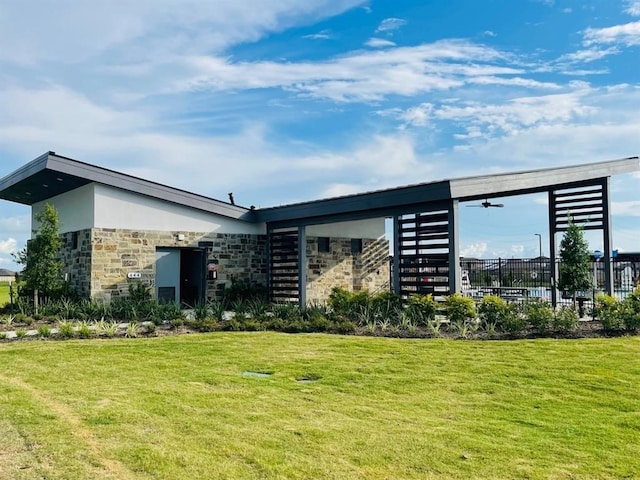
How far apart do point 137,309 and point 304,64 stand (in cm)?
683

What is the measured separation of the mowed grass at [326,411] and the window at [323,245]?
355 inches

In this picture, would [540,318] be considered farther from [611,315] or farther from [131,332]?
[131,332]

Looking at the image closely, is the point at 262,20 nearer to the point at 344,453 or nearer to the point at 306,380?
the point at 306,380

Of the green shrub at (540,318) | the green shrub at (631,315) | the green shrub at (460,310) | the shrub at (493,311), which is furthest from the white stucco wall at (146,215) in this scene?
the green shrub at (631,315)

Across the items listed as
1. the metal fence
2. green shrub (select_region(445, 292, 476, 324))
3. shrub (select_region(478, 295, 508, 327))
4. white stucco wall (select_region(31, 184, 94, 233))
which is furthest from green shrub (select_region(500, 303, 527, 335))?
white stucco wall (select_region(31, 184, 94, 233))

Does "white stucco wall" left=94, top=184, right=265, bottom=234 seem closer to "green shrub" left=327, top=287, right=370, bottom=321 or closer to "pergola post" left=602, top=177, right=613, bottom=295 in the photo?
"green shrub" left=327, top=287, right=370, bottom=321

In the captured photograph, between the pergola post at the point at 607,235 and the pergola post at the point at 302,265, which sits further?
the pergola post at the point at 302,265

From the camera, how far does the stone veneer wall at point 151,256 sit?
49.3 ft

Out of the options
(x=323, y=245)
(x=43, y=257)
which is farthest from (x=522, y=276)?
(x=43, y=257)

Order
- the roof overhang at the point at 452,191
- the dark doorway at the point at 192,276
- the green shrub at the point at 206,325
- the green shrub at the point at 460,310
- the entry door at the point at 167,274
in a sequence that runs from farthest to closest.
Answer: the dark doorway at the point at 192,276 → the entry door at the point at 167,274 → the roof overhang at the point at 452,191 → the green shrub at the point at 206,325 → the green shrub at the point at 460,310

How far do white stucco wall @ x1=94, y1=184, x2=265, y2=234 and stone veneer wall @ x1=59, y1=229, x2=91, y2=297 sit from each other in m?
0.73

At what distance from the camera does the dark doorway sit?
17031 millimetres

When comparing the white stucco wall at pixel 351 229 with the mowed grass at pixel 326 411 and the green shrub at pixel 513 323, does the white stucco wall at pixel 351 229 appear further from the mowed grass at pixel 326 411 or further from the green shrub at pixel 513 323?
the mowed grass at pixel 326 411

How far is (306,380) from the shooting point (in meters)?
7.25
